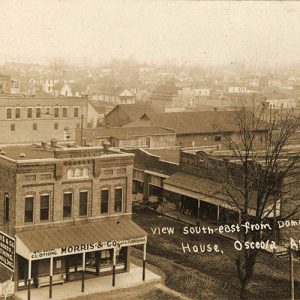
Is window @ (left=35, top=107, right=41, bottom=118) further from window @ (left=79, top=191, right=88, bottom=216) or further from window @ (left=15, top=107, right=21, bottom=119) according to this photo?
window @ (left=79, top=191, right=88, bottom=216)

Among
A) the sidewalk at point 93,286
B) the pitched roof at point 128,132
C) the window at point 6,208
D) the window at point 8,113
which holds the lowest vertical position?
the sidewalk at point 93,286

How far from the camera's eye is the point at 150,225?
41.9 meters

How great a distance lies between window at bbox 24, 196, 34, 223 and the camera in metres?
28.7

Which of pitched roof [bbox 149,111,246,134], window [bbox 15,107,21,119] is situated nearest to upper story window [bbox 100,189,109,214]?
pitched roof [bbox 149,111,246,134]

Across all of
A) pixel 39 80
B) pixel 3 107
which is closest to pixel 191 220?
pixel 3 107

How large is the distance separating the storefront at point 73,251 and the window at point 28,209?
57 centimetres

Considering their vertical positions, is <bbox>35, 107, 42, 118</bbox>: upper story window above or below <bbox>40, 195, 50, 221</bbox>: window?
above

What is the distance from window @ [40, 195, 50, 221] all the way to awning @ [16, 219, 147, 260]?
58cm

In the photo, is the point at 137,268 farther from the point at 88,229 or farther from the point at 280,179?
the point at 280,179

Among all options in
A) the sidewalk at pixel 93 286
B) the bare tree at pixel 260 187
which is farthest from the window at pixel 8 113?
the sidewalk at pixel 93 286

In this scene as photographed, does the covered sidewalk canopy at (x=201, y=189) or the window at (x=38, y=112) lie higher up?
the window at (x=38, y=112)

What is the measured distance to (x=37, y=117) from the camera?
76500mm

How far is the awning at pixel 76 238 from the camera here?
90.7 ft

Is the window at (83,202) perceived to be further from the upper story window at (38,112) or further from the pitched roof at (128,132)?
the upper story window at (38,112)
